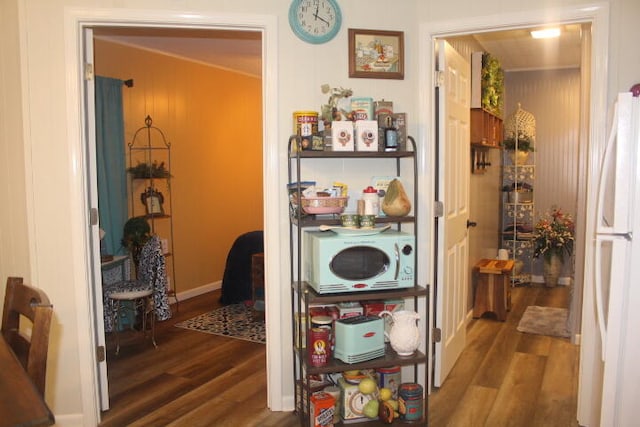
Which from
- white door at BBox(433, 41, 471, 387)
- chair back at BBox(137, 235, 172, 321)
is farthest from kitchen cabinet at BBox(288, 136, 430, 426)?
chair back at BBox(137, 235, 172, 321)

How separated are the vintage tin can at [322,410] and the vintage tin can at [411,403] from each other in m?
0.36

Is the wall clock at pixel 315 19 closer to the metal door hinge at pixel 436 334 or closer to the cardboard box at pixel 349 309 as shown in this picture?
the cardboard box at pixel 349 309

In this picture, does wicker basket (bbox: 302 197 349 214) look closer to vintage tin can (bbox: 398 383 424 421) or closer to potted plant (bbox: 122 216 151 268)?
vintage tin can (bbox: 398 383 424 421)

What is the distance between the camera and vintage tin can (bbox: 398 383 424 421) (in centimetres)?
273

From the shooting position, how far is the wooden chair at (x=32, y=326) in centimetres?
160

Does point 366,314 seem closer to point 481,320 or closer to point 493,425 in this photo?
point 493,425

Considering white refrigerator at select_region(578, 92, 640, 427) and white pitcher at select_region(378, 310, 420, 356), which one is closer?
white refrigerator at select_region(578, 92, 640, 427)

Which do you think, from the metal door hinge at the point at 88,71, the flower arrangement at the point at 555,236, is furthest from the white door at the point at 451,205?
the flower arrangement at the point at 555,236

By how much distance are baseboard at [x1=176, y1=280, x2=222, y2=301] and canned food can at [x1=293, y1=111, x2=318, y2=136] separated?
3.37 metres

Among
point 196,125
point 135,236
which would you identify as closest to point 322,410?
point 135,236

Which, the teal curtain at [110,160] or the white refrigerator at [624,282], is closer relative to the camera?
the white refrigerator at [624,282]

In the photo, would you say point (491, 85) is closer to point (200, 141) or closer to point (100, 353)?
point (200, 141)

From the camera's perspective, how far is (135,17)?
2.70 meters

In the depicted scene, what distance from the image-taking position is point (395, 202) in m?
2.71
